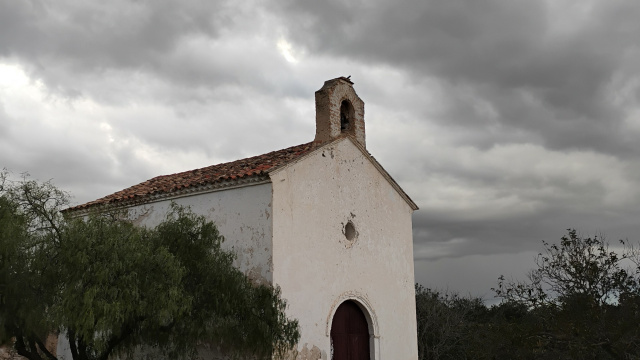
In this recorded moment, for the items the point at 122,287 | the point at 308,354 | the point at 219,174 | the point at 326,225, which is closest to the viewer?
the point at 122,287

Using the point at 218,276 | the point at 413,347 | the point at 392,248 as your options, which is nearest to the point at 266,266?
the point at 218,276

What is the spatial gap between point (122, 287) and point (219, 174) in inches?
212

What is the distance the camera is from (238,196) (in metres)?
12.1

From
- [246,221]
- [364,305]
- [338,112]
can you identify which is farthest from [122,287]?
[338,112]

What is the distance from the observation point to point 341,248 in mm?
12992

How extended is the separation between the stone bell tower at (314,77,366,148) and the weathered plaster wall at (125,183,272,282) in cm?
257

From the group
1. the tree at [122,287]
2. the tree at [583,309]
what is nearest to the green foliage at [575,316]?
the tree at [583,309]

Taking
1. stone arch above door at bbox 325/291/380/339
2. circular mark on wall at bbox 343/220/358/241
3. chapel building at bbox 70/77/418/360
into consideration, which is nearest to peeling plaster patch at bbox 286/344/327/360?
chapel building at bbox 70/77/418/360

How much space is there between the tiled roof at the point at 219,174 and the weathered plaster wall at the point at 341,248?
2.01ft

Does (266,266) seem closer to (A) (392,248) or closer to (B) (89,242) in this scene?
(B) (89,242)

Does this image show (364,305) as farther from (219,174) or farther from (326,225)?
(219,174)

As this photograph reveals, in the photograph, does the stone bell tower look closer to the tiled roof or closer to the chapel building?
the chapel building

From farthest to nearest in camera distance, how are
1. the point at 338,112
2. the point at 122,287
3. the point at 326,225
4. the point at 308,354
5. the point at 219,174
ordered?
1. the point at 338,112
2. the point at 219,174
3. the point at 326,225
4. the point at 308,354
5. the point at 122,287

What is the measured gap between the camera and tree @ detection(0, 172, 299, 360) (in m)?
8.24
